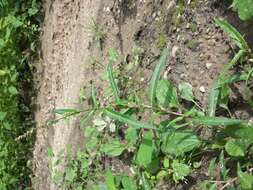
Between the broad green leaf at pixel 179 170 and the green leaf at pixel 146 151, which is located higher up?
the green leaf at pixel 146 151

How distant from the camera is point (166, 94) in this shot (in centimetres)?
236

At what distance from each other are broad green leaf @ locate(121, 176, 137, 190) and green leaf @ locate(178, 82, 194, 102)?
546 millimetres

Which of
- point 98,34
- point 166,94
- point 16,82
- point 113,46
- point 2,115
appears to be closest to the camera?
point 166,94

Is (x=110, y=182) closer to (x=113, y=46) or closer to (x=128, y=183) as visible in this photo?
(x=128, y=183)

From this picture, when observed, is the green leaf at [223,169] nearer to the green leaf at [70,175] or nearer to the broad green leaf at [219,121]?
the broad green leaf at [219,121]

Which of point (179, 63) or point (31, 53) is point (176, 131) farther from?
point (31, 53)

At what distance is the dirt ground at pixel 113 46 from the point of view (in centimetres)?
238

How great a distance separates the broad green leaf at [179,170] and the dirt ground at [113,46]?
0.05 meters

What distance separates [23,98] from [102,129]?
4.98 feet

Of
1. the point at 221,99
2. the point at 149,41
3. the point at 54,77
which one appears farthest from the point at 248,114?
the point at 54,77

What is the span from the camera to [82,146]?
3.31 meters

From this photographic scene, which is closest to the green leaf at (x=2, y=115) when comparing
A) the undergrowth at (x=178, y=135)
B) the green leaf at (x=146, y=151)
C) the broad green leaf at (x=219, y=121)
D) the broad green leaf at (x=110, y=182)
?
the undergrowth at (x=178, y=135)

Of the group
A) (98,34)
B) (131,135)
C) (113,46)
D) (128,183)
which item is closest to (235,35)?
(131,135)

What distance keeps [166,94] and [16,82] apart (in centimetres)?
211
